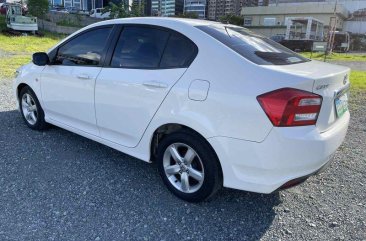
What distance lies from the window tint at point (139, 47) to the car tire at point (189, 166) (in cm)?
78

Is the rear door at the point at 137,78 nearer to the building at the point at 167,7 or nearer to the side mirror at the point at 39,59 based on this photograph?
the side mirror at the point at 39,59

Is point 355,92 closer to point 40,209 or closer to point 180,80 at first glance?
point 180,80

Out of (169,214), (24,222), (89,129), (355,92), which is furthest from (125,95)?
(355,92)

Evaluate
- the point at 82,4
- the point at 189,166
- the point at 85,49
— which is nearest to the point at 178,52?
the point at 189,166

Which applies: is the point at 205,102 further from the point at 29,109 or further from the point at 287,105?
the point at 29,109

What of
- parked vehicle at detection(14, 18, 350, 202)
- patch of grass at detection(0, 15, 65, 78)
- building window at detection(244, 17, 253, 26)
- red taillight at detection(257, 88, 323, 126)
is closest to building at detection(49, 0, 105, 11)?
building window at detection(244, 17, 253, 26)

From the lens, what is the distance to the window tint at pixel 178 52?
3094 mm

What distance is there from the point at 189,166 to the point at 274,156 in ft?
2.82

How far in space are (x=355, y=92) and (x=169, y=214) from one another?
764 cm

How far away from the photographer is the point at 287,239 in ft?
9.18

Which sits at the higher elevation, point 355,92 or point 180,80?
point 180,80

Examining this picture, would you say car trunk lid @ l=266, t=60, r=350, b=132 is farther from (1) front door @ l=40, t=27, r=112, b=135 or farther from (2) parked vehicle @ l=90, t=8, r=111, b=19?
(2) parked vehicle @ l=90, t=8, r=111, b=19

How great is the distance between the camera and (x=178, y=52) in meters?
3.20

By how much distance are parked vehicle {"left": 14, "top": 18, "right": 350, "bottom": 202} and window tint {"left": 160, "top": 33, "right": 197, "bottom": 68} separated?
11 millimetres
